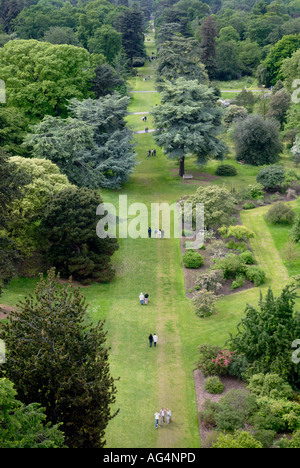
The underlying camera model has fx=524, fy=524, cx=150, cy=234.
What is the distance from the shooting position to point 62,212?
113 feet

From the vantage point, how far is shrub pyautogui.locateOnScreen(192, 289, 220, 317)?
3089 centimetres

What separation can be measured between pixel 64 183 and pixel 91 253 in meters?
6.26

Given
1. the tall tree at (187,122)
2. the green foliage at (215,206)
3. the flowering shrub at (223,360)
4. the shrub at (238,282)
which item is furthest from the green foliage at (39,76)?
the flowering shrub at (223,360)

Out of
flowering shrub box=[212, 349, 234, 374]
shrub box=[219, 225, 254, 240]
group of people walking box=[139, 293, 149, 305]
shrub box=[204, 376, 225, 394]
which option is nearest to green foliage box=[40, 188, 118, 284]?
group of people walking box=[139, 293, 149, 305]

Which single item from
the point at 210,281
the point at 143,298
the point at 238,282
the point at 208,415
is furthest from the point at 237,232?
the point at 208,415

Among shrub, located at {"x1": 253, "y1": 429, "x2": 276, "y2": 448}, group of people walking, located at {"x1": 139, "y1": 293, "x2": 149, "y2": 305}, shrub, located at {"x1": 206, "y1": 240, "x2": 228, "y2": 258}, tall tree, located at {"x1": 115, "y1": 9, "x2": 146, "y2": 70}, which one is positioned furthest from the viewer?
tall tree, located at {"x1": 115, "y1": 9, "x2": 146, "y2": 70}

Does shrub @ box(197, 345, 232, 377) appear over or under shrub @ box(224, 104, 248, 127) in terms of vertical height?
under

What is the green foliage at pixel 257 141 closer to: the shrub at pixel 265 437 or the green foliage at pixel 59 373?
the shrub at pixel 265 437

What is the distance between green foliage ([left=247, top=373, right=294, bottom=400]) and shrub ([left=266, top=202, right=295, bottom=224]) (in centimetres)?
2110

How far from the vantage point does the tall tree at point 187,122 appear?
49594 millimetres

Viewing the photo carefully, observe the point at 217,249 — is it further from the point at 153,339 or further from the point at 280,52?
the point at 280,52

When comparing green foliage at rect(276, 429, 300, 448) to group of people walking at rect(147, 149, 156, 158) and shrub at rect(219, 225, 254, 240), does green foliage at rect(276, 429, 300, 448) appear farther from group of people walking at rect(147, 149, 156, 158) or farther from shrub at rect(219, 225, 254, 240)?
group of people walking at rect(147, 149, 156, 158)

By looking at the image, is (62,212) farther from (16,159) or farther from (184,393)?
(184,393)
